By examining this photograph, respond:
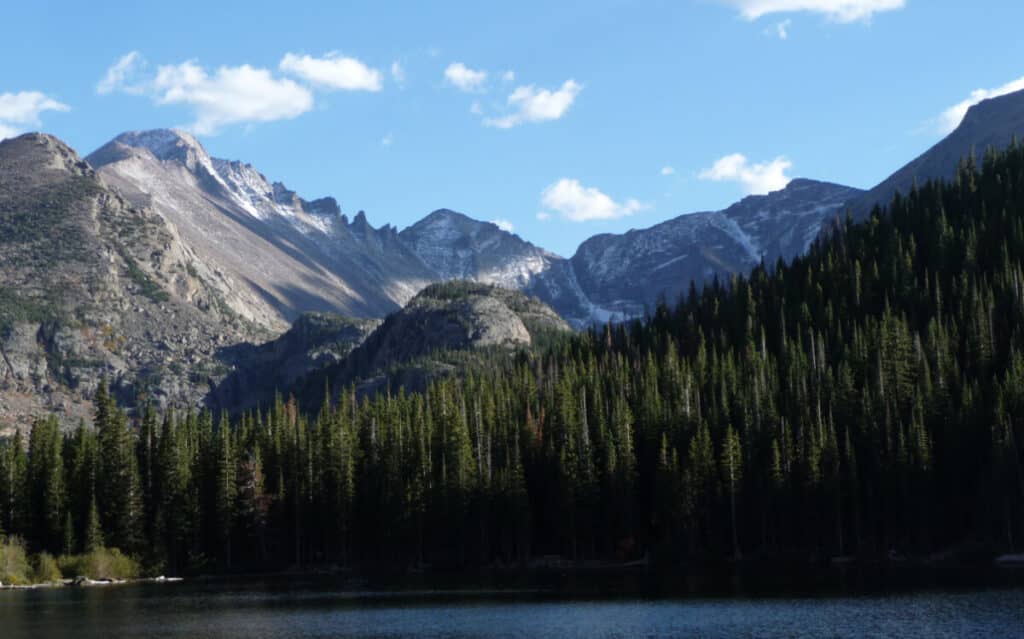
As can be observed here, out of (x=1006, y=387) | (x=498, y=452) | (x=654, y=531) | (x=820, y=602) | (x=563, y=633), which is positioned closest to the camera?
(x=563, y=633)

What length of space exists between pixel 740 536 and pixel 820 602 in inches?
2037

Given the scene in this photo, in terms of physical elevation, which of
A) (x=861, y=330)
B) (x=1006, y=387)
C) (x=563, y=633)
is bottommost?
(x=563, y=633)

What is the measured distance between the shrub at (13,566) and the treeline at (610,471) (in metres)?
6.63

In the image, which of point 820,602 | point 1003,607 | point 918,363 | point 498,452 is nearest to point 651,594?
point 820,602

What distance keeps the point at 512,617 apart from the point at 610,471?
55527mm

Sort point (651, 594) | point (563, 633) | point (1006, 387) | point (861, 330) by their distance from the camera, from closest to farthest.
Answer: point (563, 633) < point (651, 594) < point (1006, 387) < point (861, 330)

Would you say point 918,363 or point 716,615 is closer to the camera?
point 716,615

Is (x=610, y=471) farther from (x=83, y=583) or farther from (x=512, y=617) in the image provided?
(x=83, y=583)

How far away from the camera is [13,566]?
496 feet

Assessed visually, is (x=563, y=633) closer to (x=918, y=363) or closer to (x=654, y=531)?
(x=654, y=531)

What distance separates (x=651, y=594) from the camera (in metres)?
112

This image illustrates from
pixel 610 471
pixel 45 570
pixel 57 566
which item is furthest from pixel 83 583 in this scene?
pixel 610 471

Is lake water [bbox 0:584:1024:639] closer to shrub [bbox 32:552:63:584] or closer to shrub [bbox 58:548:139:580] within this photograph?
shrub [bbox 32:552:63:584]

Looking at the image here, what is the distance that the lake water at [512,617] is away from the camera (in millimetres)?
85250
